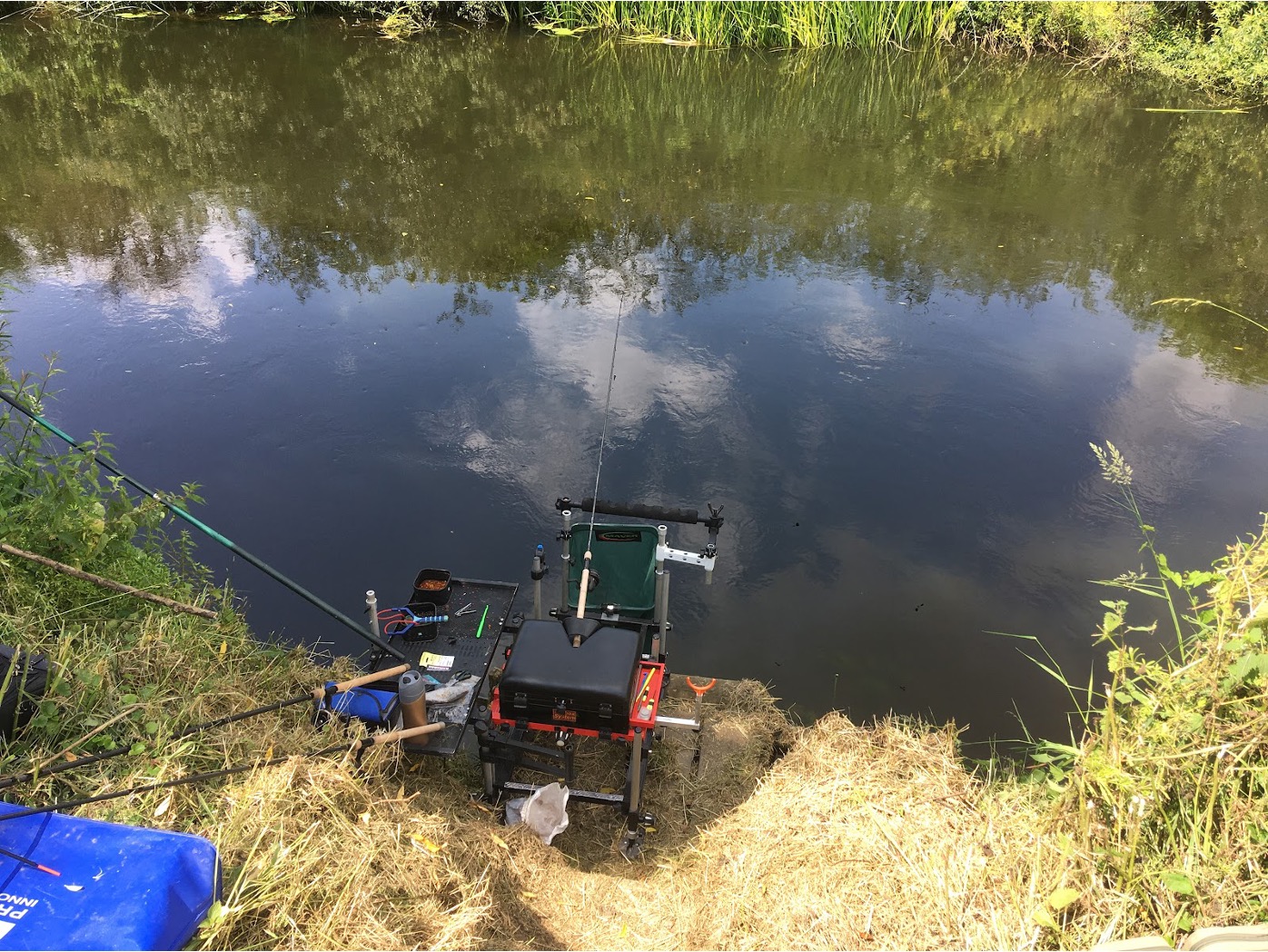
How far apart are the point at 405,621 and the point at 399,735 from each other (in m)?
1.00

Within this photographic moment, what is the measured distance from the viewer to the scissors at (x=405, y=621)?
380 cm

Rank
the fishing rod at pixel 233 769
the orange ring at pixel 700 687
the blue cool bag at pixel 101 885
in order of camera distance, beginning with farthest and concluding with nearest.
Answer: the orange ring at pixel 700 687, the fishing rod at pixel 233 769, the blue cool bag at pixel 101 885

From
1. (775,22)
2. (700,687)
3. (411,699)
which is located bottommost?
(700,687)

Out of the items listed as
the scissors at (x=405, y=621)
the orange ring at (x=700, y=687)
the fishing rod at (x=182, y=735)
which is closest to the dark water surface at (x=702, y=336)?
the orange ring at (x=700, y=687)

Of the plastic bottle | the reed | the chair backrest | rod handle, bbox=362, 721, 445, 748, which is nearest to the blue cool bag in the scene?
rod handle, bbox=362, 721, 445, 748

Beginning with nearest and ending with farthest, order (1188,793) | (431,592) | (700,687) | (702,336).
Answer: (1188,793), (700,687), (431,592), (702,336)

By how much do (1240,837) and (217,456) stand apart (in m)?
5.31

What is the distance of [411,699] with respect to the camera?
3.10 m

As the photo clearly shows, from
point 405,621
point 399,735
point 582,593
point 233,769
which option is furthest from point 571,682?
point 405,621

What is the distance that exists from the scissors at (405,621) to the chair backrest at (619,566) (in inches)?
24.8

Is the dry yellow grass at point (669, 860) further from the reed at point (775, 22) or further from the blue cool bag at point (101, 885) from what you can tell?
the reed at point (775, 22)

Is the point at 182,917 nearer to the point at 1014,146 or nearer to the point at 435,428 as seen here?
the point at 435,428

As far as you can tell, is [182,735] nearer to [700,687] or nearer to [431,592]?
[431,592]

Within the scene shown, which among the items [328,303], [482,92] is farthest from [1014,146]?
[328,303]
